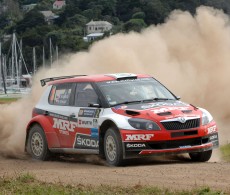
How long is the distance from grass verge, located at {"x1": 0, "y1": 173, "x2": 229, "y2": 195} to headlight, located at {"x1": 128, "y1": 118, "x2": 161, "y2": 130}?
2.44 metres

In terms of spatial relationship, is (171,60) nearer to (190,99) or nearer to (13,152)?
(190,99)

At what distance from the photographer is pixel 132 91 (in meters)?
14.0

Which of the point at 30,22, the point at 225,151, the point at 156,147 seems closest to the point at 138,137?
the point at 156,147

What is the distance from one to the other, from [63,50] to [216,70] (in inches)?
3637

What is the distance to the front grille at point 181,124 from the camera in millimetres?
12875

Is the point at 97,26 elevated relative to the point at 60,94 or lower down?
elevated

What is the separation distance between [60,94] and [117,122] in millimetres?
2306

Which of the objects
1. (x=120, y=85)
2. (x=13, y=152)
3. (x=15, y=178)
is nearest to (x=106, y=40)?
(x=13, y=152)

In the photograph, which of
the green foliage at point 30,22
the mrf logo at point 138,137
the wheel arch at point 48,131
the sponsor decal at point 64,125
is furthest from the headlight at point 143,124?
the green foliage at point 30,22

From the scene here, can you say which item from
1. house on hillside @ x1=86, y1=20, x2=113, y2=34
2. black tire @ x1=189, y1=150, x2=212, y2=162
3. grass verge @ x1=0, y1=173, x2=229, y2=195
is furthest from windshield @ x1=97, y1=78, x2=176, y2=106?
house on hillside @ x1=86, y1=20, x2=113, y2=34

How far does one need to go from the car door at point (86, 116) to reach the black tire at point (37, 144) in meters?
0.92

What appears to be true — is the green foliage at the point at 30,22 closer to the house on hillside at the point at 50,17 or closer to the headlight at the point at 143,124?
Answer: the house on hillside at the point at 50,17

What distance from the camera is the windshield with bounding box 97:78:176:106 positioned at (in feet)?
45.3

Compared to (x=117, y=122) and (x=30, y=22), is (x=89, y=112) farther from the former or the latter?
(x=30, y=22)
